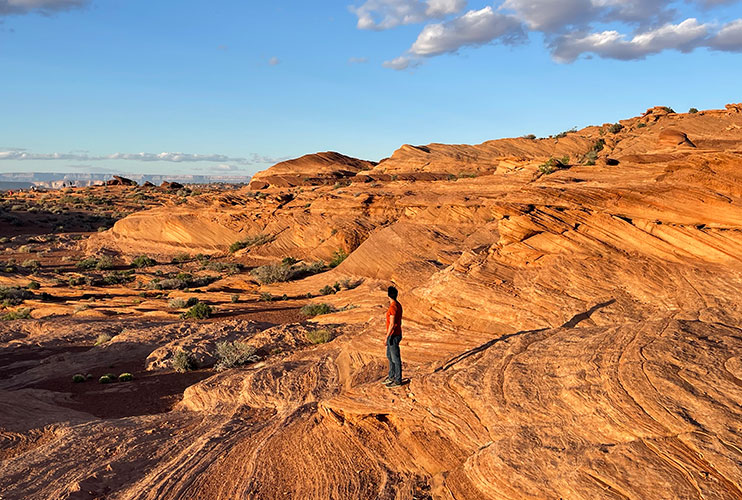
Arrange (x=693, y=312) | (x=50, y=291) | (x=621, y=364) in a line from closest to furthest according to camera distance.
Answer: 1. (x=621, y=364)
2. (x=693, y=312)
3. (x=50, y=291)

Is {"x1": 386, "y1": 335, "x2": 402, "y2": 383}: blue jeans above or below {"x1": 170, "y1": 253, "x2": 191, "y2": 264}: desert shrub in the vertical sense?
above

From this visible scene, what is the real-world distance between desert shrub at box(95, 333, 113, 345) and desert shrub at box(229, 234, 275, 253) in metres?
22.9

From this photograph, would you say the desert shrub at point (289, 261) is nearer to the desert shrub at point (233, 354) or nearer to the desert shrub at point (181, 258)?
the desert shrub at point (181, 258)

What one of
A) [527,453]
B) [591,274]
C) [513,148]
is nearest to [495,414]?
[527,453]

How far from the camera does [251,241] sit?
4341 cm

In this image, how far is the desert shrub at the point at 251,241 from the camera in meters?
42.6

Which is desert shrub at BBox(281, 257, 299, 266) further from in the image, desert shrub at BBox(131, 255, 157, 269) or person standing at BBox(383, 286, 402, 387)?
person standing at BBox(383, 286, 402, 387)

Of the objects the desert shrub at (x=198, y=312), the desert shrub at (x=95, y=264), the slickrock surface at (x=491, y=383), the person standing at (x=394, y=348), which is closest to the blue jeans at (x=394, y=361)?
the person standing at (x=394, y=348)

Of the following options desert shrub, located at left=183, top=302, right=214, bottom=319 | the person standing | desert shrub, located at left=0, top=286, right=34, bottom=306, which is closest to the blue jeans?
the person standing

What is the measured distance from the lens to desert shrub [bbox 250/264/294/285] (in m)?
30.6

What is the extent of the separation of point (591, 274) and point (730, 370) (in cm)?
533

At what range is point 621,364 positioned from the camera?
773cm

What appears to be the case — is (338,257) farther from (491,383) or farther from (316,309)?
(491,383)

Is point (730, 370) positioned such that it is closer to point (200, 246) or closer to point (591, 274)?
point (591, 274)
